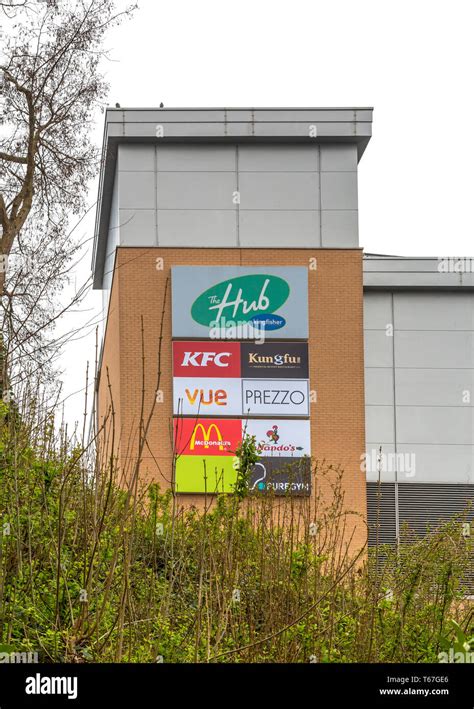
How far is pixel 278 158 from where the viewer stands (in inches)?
1302

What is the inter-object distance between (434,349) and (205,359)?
697 cm

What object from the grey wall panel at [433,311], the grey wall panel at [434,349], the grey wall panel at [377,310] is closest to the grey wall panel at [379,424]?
the grey wall panel at [434,349]

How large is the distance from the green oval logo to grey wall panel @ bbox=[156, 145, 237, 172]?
9.64 ft

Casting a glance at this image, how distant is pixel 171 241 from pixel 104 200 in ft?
14.2

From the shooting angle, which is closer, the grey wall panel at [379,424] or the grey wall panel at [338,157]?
the grey wall panel at [338,157]

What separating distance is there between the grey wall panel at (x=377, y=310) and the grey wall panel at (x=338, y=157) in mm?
3968

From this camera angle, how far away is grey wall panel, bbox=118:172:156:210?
32.5 meters

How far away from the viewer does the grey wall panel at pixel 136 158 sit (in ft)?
108

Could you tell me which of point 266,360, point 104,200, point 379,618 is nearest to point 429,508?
point 266,360

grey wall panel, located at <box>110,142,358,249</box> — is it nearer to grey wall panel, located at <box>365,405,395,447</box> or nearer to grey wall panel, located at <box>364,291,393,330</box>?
grey wall panel, located at <box>364,291,393,330</box>

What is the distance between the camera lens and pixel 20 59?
696 inches

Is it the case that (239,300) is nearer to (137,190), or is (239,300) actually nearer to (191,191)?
(191,191)

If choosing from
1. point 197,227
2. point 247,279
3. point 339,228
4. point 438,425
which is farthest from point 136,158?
point 438,425

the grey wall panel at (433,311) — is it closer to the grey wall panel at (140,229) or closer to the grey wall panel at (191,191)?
the grey wall panel at (191,191)
